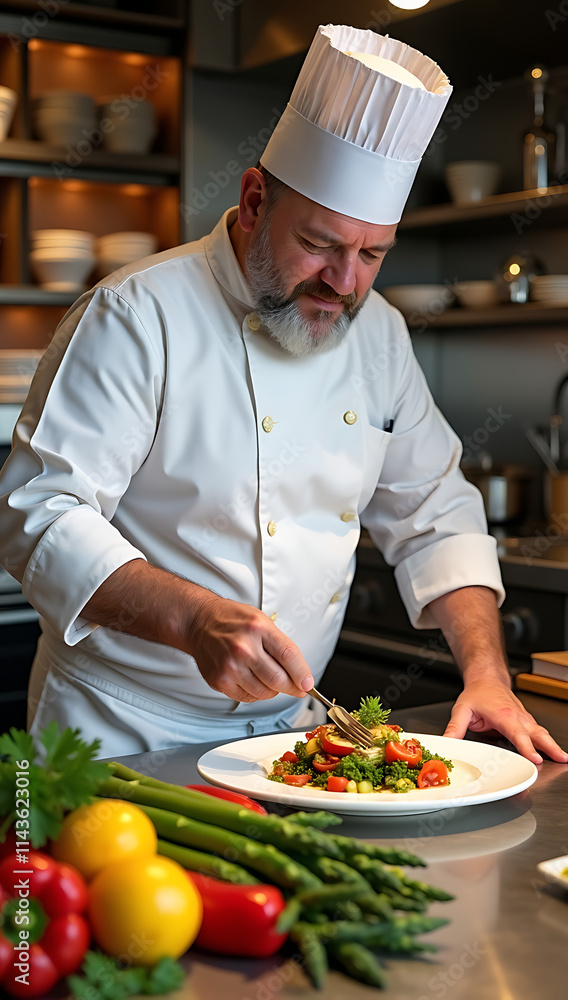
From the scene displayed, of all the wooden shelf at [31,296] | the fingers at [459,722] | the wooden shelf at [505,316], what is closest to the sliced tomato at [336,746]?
the fingers at [459,722]

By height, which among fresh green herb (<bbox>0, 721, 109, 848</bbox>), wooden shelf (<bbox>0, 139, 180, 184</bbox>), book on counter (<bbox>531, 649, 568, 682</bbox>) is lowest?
book on counter (<bbox>531, 649, 568, 682</bbox>)

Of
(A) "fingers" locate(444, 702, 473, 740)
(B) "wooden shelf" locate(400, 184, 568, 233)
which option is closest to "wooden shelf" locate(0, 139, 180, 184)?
(B) "wooden shelf" locate(400, 184, 568, 233)

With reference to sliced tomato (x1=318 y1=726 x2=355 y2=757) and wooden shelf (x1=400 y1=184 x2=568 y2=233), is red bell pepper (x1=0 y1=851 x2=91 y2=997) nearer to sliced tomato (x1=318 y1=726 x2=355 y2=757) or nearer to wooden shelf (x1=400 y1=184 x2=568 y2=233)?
sliced tomato (x1=318 y1=726 x2=355 y2=757)

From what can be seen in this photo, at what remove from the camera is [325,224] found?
1381 mm

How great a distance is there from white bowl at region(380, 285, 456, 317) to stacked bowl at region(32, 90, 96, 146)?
1084 millimetres

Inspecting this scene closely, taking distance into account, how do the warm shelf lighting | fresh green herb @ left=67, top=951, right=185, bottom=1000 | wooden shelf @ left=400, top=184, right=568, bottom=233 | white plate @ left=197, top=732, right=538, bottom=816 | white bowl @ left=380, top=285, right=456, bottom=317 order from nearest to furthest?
fresh green herb @ left=67, top=951, right=185, bottom=1000
white plate @ left=197, top=732, right=538, bottom=816
the warm shelf lighting
wooden shelf @ left=400, top=184, right=568, bottom=233
white bowl @ left=380, top=285, right=456, bottom=317

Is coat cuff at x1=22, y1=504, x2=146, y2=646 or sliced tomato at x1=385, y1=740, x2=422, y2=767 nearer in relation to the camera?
sliced tomato at x1=385, y1=740, x2=422, y2=767

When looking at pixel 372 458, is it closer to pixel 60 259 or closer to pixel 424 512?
pixel 424 512

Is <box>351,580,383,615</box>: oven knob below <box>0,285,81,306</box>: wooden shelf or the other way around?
below

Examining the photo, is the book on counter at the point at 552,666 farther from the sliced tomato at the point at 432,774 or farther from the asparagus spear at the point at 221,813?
the asparagus spear at the point at 221,813

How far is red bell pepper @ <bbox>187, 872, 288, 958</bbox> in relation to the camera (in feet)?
2.22

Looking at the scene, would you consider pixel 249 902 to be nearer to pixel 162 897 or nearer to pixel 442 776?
pixel 162 897

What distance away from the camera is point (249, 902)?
678mm

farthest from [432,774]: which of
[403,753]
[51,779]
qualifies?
[51,779]
